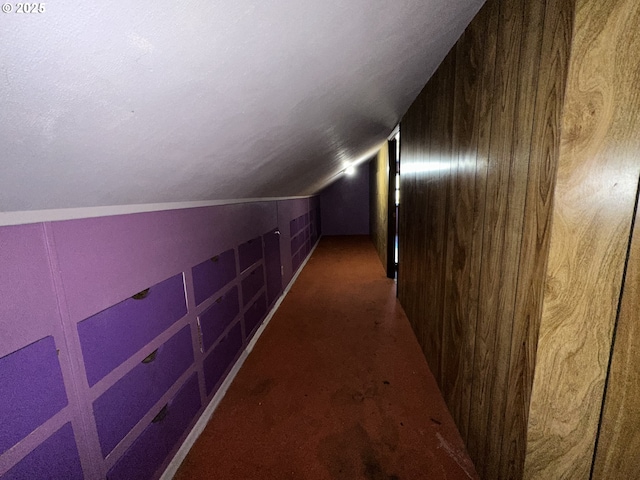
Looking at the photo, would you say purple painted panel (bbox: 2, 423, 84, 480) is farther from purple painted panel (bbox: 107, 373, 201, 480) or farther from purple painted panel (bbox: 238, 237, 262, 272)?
purple painted panel (bbox: 238, 237, 262, 272)

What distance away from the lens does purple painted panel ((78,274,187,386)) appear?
3.30ft

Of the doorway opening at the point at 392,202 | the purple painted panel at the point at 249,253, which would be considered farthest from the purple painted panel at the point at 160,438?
the doorway opening at the point at 392,202

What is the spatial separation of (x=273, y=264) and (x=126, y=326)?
2282 millimetres

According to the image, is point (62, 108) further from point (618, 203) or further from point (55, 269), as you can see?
point (618, 203)

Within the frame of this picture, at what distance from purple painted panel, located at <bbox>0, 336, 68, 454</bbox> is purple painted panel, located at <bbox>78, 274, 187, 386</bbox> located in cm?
11

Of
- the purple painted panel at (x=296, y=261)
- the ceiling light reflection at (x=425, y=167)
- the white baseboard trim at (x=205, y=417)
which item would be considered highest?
the ceiling light reflection at (x=425, y=167)

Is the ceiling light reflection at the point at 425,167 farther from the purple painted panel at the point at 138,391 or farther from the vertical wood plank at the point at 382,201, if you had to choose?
the purple painted panel at the point at 138,391

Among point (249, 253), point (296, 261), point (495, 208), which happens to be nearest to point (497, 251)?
point (495, 208)

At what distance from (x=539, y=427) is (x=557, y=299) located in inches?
18.5

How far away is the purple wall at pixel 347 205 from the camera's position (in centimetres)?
935

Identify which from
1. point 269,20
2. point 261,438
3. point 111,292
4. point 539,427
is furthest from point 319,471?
point 269,20

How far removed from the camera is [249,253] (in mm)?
2615

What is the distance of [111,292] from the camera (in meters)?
1.08

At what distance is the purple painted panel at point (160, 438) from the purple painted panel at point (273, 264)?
1.62m
